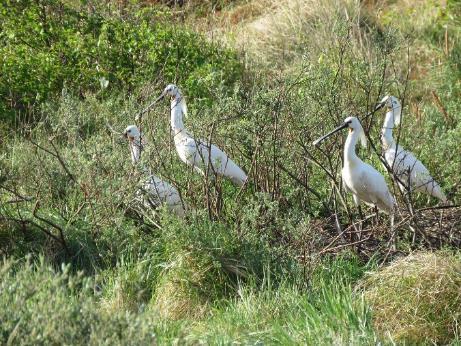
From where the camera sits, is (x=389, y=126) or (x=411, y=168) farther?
(x=389, y=126)

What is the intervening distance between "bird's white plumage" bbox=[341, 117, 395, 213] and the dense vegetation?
0.13 m

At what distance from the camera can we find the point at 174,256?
7.05 meters

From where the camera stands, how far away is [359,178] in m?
8.18

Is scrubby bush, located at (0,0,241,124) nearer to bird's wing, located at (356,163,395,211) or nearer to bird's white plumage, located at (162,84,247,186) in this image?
bird's white plumage, located at (162,84,247,186)

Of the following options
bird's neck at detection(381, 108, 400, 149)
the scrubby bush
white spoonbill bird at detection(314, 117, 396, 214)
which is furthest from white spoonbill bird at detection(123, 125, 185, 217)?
the scrubby bush

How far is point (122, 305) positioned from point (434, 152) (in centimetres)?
344

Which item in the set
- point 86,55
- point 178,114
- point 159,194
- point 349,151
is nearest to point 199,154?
point 159,194

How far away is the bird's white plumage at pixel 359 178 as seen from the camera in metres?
8.14

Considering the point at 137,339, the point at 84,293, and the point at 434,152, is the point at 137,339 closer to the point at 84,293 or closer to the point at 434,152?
the point at 84,293

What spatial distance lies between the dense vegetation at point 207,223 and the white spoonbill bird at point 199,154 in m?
0.12

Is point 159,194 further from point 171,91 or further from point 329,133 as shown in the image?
point 171,91

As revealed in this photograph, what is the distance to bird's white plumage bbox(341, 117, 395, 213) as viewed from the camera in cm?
814

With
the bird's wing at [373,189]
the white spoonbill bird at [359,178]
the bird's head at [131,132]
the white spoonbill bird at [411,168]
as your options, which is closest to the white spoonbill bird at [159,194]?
the bird's head at [131,132]

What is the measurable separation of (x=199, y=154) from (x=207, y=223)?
0.98m
